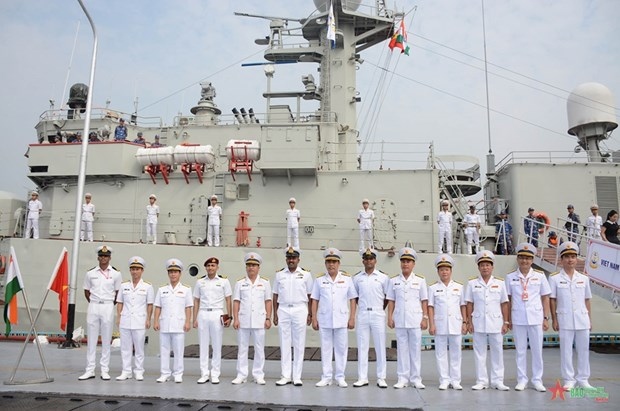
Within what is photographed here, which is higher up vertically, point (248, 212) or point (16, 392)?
point (248, 212)

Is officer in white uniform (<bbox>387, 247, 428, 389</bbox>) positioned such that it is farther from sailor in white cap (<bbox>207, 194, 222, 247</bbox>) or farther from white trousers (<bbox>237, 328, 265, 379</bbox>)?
sailor in white cap (<bbox>207, 194, 222, 247</bbox>)

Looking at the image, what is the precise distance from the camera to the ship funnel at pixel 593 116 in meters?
12.9

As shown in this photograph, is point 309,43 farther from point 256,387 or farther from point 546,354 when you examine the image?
point 256,387

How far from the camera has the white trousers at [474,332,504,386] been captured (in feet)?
16.3

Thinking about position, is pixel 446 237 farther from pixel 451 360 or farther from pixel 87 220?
Answer: pixel 87 220

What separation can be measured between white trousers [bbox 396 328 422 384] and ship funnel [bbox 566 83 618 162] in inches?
401

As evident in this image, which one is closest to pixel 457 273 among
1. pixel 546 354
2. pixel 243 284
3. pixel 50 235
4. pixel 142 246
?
pixel 546 354

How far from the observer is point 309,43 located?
49.7 ft

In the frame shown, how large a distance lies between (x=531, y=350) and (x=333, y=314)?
6.80ft

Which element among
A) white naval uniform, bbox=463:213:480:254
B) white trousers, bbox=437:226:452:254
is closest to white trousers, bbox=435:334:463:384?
white trousers, bbox=437:226:452:254

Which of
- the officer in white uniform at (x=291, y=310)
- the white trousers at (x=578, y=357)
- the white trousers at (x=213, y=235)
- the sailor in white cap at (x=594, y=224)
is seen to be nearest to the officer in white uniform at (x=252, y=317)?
the officer in white uniform at (x=291, y=310)

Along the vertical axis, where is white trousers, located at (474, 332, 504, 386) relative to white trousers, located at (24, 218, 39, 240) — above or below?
below

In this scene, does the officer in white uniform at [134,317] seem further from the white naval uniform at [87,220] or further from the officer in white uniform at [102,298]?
the white naval uniform at [87,220]

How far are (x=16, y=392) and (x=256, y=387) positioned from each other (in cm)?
228
